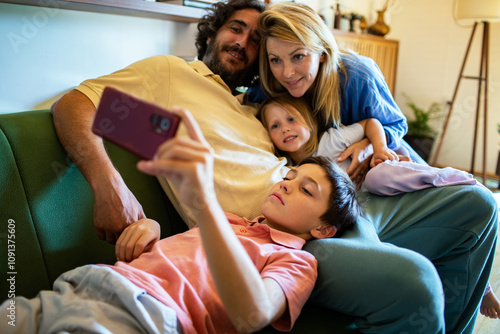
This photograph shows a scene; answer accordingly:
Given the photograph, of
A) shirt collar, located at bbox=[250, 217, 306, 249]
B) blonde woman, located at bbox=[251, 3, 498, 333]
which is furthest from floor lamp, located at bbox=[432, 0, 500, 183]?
shirt collar, located at bbox=[250, 217, 306, 249]

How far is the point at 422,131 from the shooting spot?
4.34 metres

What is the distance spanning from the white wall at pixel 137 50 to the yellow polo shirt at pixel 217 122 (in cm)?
83

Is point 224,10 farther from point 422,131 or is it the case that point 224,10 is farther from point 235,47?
point 422,131

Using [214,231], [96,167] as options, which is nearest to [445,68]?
[96,167]

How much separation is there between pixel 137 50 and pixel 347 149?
56.0 inches

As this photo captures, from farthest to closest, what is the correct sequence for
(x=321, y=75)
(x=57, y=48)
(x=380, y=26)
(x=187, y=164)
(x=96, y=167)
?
(x=380, y=26)
(x=57, y=48)
(x=321, y=75)
(x=96, y=167)
(x=187, y=164)

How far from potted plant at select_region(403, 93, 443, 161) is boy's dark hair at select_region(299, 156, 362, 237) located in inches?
125

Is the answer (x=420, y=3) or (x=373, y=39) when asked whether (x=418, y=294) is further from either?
(x=420, y=3)

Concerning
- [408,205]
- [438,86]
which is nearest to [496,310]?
[408,205]

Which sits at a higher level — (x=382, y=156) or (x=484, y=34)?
(x=484, y=34)

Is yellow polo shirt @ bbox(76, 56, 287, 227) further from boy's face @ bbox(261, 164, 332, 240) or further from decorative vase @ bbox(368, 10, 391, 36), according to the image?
decorative vase @ bbox(368, 10, 391, 36)

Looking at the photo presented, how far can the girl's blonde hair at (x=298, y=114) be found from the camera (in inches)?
69.1

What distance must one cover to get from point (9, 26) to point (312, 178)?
1549mm

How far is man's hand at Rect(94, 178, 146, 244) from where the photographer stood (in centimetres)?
124
